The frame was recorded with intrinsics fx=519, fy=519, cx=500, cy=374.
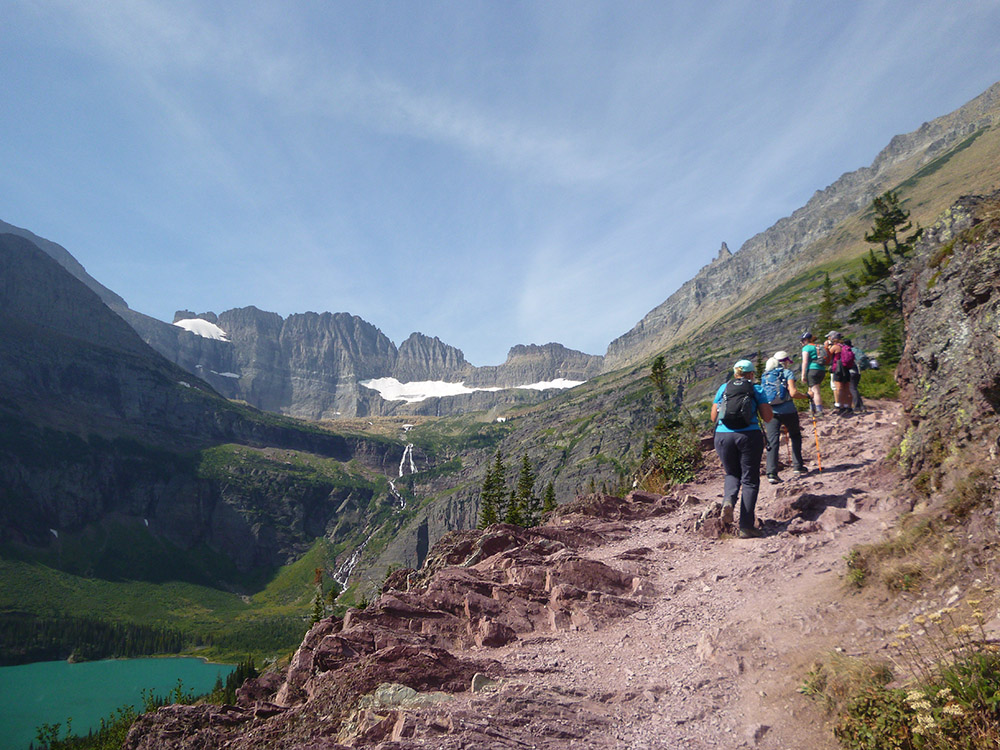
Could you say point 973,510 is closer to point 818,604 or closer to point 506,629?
point 818,604

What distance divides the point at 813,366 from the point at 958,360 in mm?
10237

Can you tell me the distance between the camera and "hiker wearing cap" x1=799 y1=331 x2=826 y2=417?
1966 centimetres

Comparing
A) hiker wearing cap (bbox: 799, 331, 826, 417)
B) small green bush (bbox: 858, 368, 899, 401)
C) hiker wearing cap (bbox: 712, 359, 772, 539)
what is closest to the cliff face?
hiker wearing cap (bbox: 712, 359, 772, 539)

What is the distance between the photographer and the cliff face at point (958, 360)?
8516 millimetres

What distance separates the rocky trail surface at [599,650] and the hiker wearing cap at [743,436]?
2.54 ft

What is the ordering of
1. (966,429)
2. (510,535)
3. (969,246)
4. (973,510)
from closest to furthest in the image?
1. (973,510)
2. (966,429)
3. (969,246)
4. (510,535)

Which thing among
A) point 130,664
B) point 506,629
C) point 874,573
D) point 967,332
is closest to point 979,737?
point 874,573

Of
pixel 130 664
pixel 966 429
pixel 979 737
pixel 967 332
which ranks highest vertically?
pixel 967 332

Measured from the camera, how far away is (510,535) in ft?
49.6

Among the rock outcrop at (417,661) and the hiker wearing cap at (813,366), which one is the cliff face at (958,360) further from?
the hiker wearing cap at (813,366)

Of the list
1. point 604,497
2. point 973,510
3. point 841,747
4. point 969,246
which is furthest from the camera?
point 604,497

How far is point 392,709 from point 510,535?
346 inches

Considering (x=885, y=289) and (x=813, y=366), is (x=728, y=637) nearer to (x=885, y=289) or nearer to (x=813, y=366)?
(x=813, y=366)

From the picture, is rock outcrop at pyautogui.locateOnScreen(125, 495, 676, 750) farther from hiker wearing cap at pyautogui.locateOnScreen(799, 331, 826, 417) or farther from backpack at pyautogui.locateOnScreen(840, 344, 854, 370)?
backpack at pyautogui.locateOnScreen(840, 344, 854, 370)
